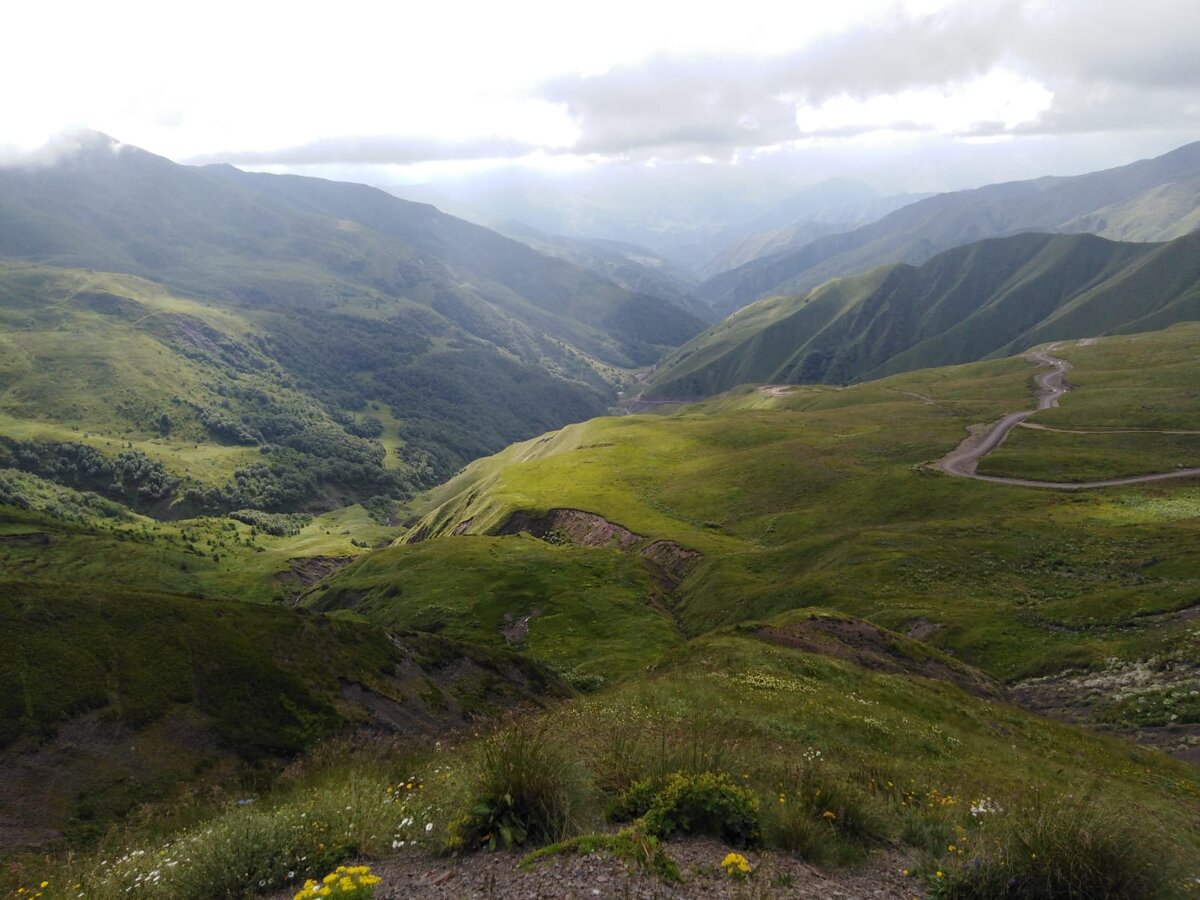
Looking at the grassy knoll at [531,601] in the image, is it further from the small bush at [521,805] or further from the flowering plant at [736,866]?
the flowering plant at [736,866]

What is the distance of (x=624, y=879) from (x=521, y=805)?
2464mm

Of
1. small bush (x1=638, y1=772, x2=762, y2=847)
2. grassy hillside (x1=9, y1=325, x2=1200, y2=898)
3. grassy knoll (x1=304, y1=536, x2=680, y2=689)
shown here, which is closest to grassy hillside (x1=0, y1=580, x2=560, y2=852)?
grassy hillside (x1=9, y1=325, x2=1200, y2=898)

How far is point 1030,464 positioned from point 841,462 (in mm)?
26608

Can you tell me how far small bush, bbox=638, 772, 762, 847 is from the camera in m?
10.6

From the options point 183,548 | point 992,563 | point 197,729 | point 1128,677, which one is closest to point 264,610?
point 197,729

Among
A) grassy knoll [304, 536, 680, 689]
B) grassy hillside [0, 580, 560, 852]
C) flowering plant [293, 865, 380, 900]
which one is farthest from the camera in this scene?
grassy knoll [304, 536, 680, 689]

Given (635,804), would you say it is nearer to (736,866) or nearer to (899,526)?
(736,866)

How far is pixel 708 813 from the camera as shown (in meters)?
10.8

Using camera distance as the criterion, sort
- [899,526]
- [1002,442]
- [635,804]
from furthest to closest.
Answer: [1002,442] → [899,526] → [635,804]

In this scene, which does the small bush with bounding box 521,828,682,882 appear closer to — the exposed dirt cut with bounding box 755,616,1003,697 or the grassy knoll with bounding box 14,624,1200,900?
the grassy knoll with bounding box 14,624,1200,900

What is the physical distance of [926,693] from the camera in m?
34.1

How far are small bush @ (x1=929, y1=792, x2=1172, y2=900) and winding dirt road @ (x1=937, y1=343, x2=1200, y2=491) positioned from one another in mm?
91167

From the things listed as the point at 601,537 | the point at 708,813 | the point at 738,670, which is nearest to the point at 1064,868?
the point at 708,813

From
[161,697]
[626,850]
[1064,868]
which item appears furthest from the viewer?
[161,697]
